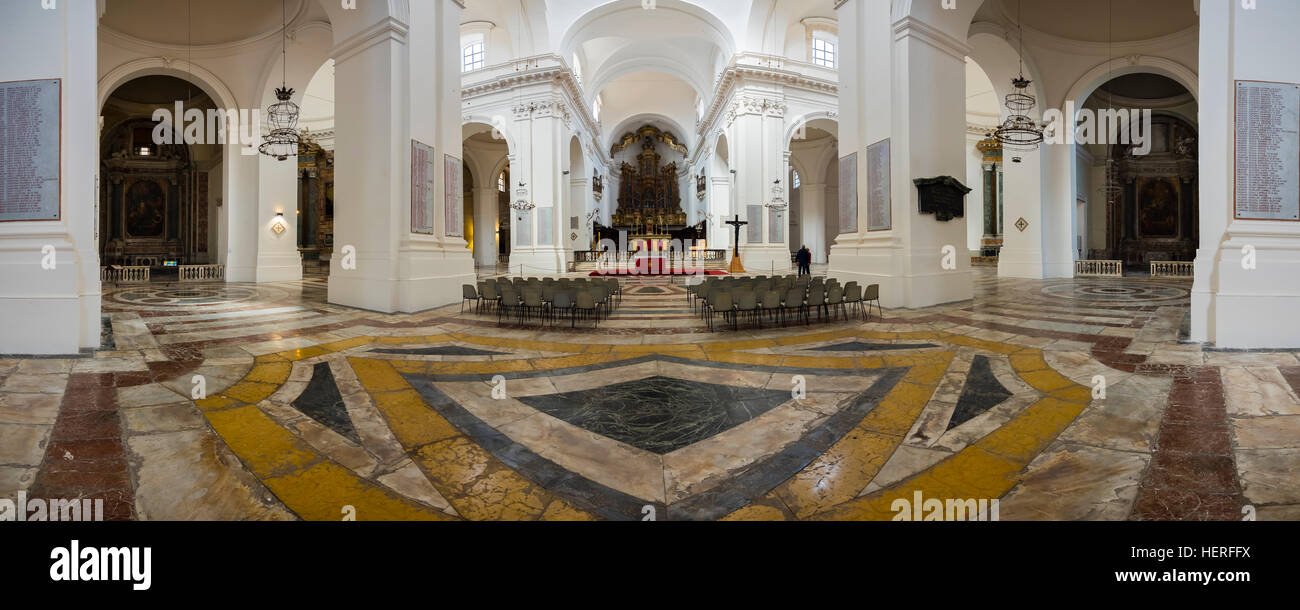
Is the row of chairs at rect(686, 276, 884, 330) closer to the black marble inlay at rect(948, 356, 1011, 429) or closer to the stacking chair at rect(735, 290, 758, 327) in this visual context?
the stacking chair at rect(735, 290, 758, 327)

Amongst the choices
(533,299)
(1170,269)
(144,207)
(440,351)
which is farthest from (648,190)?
(440,351)

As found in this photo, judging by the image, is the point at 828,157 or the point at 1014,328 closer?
the point at 1014,328

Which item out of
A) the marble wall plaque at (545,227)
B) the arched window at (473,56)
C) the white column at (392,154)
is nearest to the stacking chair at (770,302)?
the white column at (392,154)

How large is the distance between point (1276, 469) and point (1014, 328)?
14.2 ft

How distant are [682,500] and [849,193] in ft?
31.8

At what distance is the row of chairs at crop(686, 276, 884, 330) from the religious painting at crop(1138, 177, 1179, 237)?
65.7 feet

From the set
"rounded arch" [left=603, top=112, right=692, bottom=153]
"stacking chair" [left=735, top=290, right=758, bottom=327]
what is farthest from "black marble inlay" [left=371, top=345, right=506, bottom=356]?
"rounded arch" [left=603, top=112, right=692, bottom=153]

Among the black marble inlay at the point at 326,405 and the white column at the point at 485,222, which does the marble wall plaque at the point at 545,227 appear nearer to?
the white column at the point at 485,222

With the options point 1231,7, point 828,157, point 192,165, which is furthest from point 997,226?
point 192,165

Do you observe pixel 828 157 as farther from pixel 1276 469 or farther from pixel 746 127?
pixel 1276 469

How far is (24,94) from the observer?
17.3 feet

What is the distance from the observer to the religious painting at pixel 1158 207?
20.8 m

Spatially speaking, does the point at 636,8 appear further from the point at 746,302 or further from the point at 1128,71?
the point at 746,302

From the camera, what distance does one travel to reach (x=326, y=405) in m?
3.61
